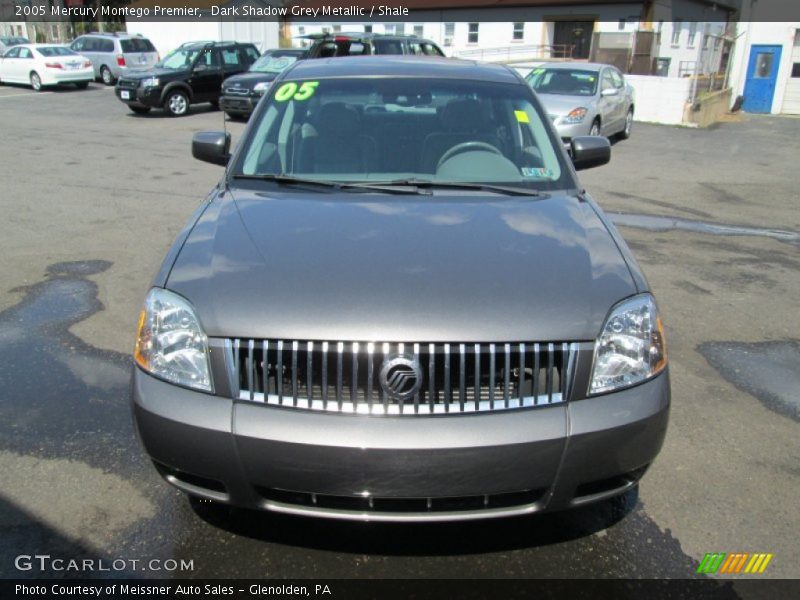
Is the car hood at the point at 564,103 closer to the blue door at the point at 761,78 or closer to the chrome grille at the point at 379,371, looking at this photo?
the chrome grille at the point at 379,371

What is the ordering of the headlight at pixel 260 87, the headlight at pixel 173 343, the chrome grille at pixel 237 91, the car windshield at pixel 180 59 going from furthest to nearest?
1. the car windshield at pixel 180 59
2. the chrome grille at pixel 237 91
3. the headlight at pixel 260 87
4. the headlight at pixel 173 343

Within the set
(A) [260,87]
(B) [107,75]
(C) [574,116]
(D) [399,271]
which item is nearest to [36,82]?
(B) [107,75]

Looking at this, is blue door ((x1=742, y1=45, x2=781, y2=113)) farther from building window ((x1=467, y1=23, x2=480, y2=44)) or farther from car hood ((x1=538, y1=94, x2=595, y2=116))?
car hood ((x1=538, y1=94, x2=595, y2=116))

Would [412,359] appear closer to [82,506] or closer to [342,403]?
[342,403]

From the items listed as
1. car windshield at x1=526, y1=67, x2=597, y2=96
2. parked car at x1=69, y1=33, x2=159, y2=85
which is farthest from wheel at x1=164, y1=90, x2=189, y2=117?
parked car at x1=69, y1=33, x2=159, y2=85

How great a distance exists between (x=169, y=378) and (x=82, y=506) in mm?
960

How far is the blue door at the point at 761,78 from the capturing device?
93.5 ft

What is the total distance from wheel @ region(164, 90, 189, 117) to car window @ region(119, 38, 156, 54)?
1043 cm

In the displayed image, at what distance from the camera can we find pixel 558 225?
3.01 m

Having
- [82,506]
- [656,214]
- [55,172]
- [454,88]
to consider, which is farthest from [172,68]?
[82,506]

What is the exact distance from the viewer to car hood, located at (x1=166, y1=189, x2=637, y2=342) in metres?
2.29

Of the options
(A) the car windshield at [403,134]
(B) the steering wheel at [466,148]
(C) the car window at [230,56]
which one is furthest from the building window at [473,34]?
(B) the steering wheel at [466,148]

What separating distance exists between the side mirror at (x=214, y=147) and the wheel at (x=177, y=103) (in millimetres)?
15280

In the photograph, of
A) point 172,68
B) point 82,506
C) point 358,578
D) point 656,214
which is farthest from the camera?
point 172,68
